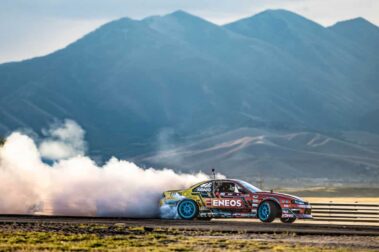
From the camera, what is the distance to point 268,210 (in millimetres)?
33094

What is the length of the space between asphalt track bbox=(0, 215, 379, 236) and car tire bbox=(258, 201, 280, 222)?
909 mm

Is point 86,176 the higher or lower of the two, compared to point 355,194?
lower

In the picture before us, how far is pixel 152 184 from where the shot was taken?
38.2 m

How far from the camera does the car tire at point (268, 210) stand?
33.1 meters

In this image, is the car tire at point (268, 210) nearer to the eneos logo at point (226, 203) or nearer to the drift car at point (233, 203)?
the drift car at point (233, 203)

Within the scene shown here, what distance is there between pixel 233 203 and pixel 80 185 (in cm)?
928

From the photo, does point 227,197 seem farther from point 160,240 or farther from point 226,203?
point 160,240

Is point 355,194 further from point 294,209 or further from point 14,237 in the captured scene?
point 14,237

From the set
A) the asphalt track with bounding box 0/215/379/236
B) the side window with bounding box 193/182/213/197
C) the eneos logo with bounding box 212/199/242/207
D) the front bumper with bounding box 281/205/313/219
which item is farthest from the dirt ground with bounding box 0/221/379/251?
the front bumper with bounding box 281/205/313/219

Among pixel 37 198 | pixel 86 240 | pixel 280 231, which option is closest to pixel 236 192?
pixel 280 231

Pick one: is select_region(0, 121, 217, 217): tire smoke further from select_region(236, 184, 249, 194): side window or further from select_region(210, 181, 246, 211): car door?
select_region(236, 184, 249, 194): side window

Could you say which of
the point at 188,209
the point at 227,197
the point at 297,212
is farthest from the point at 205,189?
the point at 297,212

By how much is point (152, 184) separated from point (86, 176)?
12.4ft

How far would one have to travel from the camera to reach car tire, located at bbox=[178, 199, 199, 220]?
34.3 meters
